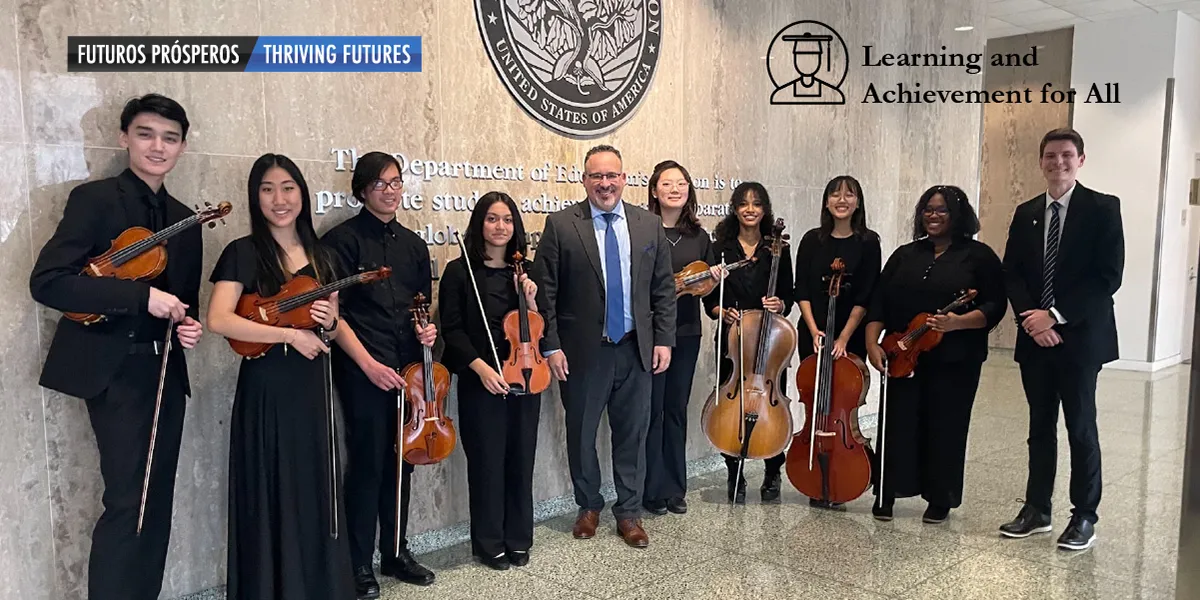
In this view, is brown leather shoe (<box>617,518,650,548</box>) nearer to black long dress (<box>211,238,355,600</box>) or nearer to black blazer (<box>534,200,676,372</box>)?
black blazer (<box>534,200,676,372</box>)

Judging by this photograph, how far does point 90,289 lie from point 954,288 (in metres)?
3.10

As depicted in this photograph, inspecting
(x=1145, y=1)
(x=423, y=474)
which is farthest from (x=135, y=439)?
(x=1145, y=1)

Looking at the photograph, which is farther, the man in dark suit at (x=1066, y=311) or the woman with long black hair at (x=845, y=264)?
the woman with long black hair at (x=845, y=264)

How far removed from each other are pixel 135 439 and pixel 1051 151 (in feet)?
11.3

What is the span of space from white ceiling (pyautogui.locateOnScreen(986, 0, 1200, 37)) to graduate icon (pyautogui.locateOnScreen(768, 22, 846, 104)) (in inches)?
125

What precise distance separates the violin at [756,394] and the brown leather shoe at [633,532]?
488mm

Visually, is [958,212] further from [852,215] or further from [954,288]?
[852,215]

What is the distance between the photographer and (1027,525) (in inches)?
141

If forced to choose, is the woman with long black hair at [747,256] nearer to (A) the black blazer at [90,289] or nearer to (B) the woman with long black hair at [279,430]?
(B) the woman with long black hair at [279,430]

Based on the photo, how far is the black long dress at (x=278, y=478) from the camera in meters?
2.59

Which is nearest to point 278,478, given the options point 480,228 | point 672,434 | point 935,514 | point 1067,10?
point 480,228

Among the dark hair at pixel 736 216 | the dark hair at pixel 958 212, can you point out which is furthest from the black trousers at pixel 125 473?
the dark hair at pixel 958 212

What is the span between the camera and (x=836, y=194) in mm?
3939

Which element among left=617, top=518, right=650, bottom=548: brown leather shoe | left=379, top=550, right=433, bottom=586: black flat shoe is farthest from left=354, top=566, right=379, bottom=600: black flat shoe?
left=617, top=518, right=650, bottom=548: brown leather shoe
